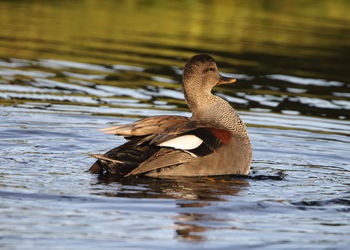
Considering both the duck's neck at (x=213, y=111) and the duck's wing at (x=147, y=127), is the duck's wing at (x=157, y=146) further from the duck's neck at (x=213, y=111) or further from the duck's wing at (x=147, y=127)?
the duck's neck at (x=213, y=111)

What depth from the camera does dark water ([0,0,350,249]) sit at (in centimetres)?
683

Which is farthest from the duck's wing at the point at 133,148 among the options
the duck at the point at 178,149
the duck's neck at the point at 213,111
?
the duck's neck at the point at 213,111

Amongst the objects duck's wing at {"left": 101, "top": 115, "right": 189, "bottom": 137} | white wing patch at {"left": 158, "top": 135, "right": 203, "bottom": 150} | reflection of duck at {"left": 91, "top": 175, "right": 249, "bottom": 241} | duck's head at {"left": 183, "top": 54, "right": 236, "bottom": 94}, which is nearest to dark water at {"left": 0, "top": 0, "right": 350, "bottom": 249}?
reflection of duck at {"left": 91, "top": 175, "right": 249, "bottom": 241}

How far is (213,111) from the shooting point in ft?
31.2

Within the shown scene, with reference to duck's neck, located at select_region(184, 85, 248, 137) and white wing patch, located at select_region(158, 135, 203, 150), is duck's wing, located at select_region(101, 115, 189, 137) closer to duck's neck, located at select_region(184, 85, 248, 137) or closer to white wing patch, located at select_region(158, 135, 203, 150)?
white wing patch, located at select_region(158, 135, 203, 150)

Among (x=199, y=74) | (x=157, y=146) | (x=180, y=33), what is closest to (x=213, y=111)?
(x=199, y=74)

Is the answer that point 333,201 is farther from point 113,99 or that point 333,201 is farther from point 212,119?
point 113,99

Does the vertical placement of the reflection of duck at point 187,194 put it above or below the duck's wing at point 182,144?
below

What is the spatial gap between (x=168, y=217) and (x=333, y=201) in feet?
6.07

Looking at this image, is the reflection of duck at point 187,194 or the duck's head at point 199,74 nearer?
the reflection of duck at point 187,194

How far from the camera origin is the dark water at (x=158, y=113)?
6.83 m

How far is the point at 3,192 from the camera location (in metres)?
7.65

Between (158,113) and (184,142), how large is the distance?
4.30 meters

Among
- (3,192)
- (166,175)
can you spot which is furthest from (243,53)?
(3,192)
